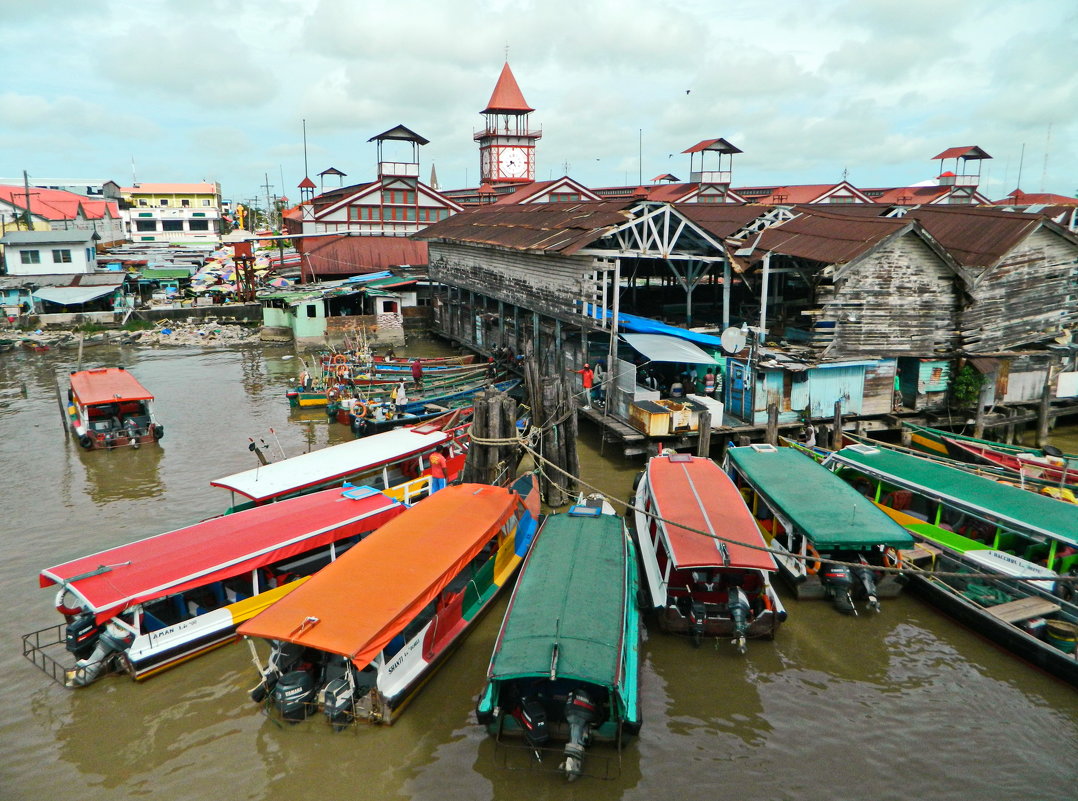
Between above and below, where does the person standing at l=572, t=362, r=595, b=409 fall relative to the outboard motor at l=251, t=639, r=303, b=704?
above

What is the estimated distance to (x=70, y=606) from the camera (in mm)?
10180

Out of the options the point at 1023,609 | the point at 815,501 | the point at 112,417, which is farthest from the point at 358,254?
the point at 1023,609

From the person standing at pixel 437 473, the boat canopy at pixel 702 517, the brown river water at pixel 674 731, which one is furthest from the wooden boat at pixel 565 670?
the person standing at pixel 437 473

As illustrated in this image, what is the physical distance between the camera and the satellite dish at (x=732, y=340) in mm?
19562

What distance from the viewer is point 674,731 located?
951 cm

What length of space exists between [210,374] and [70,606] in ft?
81.4

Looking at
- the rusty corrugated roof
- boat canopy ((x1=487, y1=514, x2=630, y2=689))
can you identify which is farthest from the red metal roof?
boat canopy ((x1=487, y1=514, x2=630, y2=689))

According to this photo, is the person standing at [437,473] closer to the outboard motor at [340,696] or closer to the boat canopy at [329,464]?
the boat canopy at [329,464]

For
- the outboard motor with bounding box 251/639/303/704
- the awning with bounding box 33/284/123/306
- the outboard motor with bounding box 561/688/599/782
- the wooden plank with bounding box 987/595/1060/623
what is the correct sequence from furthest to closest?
the awning with bounding box 33/284/123/306
the wooden plank with bounding box 987/595/1060/623
the outboard motor with bounding box 251/639/303/704
the outboard motor with bounding box 561/688/599/782

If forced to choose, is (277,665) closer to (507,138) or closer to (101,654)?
(101,654)

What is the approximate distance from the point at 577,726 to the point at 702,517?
A: 500cm

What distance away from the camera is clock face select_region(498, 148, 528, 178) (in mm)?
59312

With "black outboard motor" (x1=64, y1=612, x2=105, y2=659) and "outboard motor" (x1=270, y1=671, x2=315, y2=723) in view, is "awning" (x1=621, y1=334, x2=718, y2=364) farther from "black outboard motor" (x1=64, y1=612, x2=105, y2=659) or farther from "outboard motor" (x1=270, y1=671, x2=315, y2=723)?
"black outboard motor" (x1=64, y1=612, x2=105, y2=659)

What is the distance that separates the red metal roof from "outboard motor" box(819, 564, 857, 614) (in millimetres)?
38782
